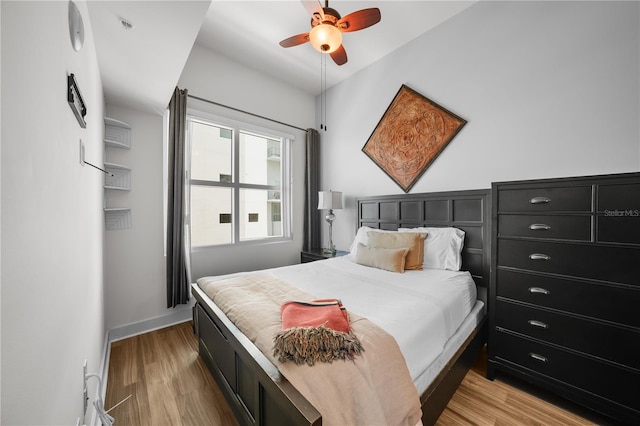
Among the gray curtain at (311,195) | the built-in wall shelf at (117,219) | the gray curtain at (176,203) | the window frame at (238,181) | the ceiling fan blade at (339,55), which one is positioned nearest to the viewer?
the ceiling fan blade at (339,55)

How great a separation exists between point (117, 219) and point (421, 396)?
9.36 feet

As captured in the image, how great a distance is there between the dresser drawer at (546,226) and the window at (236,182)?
9.02 ft

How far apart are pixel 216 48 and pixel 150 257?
2.56 meters

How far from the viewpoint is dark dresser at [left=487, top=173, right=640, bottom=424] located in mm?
1381

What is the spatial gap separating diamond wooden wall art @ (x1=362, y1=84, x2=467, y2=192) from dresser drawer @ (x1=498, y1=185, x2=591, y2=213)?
1.01 metres

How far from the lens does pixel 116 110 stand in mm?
2383

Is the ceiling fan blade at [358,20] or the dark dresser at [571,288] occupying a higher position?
the ceiling fan blade at [358,20]

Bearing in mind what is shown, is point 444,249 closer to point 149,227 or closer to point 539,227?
point 539,227

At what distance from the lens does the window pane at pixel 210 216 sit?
9.64ft

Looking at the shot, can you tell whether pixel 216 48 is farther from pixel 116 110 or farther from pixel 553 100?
pixel 553 100

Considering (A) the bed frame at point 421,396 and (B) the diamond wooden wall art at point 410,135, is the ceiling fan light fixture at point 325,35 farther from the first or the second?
(A) the bed frame at point 421,396

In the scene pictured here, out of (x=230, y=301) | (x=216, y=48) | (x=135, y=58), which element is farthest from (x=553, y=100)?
(x=216, y=48)

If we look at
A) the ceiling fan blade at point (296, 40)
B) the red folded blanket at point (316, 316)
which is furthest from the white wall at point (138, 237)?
the red folded blanket at point (316, 316)

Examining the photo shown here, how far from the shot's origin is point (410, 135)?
2.86 metres
